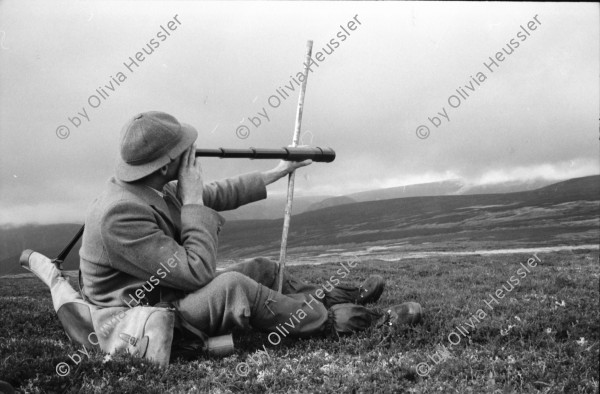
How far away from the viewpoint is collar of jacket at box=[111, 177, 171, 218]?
5.34 m

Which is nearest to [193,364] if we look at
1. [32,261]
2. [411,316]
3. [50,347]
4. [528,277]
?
[50,347]

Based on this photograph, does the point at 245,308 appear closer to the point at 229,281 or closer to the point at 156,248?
the point at 229,281

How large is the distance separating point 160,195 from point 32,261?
3302 mm

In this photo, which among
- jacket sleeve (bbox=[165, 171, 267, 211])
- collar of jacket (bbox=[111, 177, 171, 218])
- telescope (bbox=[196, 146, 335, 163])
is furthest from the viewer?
jacket sleeve (bbox=[165, 171, 267, 211])

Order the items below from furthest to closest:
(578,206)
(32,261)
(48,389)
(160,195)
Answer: (578,206)
(32,261)
(160,195)
(48,389)

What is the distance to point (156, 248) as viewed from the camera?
16.6 feet

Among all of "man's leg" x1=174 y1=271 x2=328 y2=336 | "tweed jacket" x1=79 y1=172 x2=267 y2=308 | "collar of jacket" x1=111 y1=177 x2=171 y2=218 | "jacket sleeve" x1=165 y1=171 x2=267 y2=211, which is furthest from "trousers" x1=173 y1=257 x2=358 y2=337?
"jacket sleeve" x1=165 y1=171 x2=267 y2=211

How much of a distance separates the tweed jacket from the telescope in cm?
84

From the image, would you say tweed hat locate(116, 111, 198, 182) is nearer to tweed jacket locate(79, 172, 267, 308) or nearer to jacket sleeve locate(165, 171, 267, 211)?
tweed jacket locate(79, 172, 267, 308)

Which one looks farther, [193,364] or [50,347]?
[50,347]

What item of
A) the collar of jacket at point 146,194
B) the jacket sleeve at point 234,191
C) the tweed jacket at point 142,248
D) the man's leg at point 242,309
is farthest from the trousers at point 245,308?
the jacket sleeve at point 234,191

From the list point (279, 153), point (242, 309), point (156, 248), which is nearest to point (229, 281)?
point (242, 309)

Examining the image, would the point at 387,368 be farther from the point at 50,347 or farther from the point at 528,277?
the point at 528,277

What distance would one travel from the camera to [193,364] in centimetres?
514
